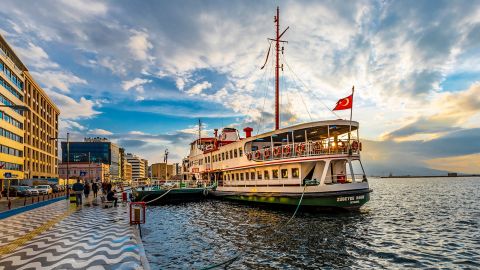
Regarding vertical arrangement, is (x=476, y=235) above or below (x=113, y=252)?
below

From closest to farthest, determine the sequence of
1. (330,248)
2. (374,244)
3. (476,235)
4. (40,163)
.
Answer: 1. (330,248)
2. (374,244)
3. (476,235)
4. (40,163)

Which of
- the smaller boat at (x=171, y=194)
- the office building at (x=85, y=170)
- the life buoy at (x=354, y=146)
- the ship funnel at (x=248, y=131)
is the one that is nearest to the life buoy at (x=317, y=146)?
the life buoy at (x=354, y=146)

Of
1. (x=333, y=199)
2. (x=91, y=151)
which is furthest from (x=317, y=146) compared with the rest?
(x=91, y=151)

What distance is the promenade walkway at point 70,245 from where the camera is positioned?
10.8 metres

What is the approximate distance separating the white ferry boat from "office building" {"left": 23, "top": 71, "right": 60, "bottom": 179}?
59897mm

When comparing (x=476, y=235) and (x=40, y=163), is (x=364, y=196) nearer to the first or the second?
(x=476, y=235)

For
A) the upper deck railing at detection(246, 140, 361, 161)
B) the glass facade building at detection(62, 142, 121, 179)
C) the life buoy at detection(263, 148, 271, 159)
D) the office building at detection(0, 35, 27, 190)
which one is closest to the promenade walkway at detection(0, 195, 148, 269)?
the upper deck railing at detection(246, 140, 361, 161)

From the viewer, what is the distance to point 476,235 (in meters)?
20.2

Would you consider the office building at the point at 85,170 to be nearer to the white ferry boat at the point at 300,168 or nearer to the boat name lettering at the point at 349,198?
the white ferry boat at the point at 300,168

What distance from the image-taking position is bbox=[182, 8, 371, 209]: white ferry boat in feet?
85.7

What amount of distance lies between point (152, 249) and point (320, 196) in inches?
584

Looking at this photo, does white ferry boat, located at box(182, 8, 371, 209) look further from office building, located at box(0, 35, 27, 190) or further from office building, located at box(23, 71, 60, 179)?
office building, located at box(23, 71, 60, 179)

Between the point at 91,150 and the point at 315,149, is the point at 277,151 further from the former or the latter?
the point at 91,150

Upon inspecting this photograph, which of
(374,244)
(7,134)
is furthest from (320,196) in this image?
(7,134)
